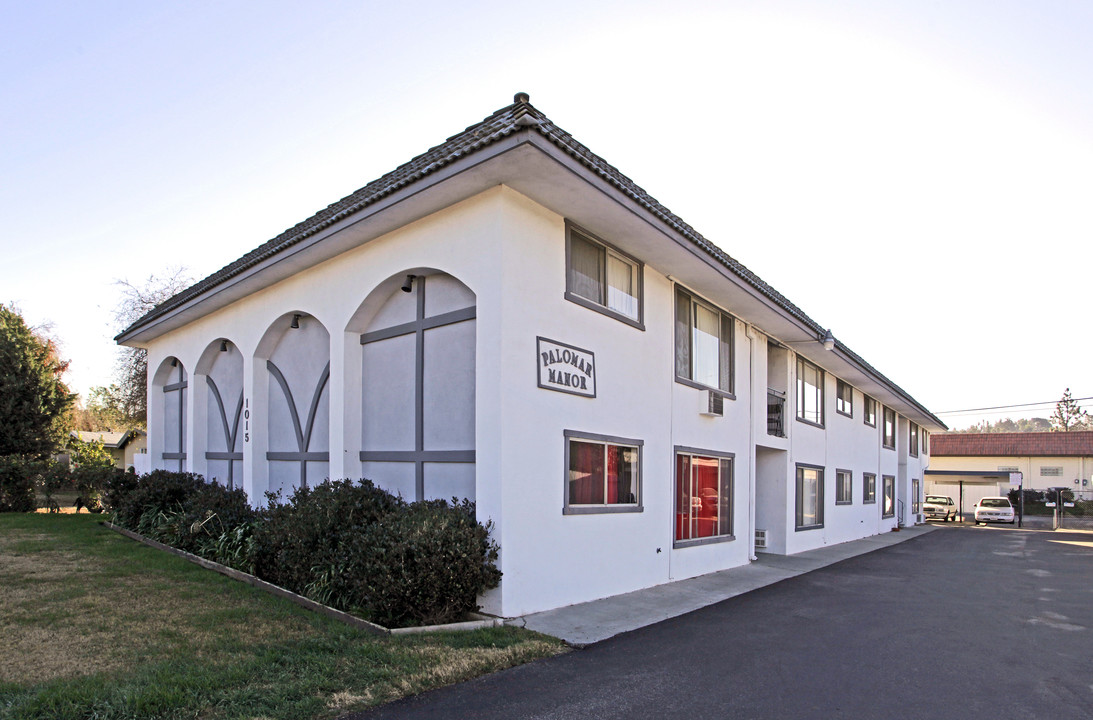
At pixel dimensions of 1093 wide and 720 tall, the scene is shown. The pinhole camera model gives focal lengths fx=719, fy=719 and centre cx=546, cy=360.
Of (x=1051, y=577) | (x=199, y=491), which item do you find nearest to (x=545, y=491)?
(x=199, y=491)

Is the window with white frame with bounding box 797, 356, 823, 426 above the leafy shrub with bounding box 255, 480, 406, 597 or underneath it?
above

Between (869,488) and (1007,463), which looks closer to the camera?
(869,488)

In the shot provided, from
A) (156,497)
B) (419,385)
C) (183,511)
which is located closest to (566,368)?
(419,385)

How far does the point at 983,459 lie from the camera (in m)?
46.9

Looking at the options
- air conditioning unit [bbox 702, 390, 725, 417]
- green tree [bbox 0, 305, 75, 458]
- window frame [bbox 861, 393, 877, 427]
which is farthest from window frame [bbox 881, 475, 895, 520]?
green tree [bbox 0, 305, 75, 458]

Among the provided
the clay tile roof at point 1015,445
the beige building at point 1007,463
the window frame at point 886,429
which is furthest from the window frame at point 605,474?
the clay tile roof at point 1015,445

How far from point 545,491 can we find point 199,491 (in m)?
8.13

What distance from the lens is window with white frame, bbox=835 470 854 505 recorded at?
67.8 ft

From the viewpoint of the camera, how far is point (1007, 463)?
46.5m

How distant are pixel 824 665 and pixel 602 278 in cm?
572

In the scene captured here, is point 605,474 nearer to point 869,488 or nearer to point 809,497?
point 809,497

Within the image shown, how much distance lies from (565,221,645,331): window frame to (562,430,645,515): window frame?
173 centimetres

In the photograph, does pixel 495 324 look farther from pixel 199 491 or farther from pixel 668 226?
pixel 199 491

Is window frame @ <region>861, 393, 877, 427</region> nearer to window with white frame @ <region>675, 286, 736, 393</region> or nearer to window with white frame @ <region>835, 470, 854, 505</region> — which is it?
window with white frame @ <region>835, 470, 854, 505</region>
